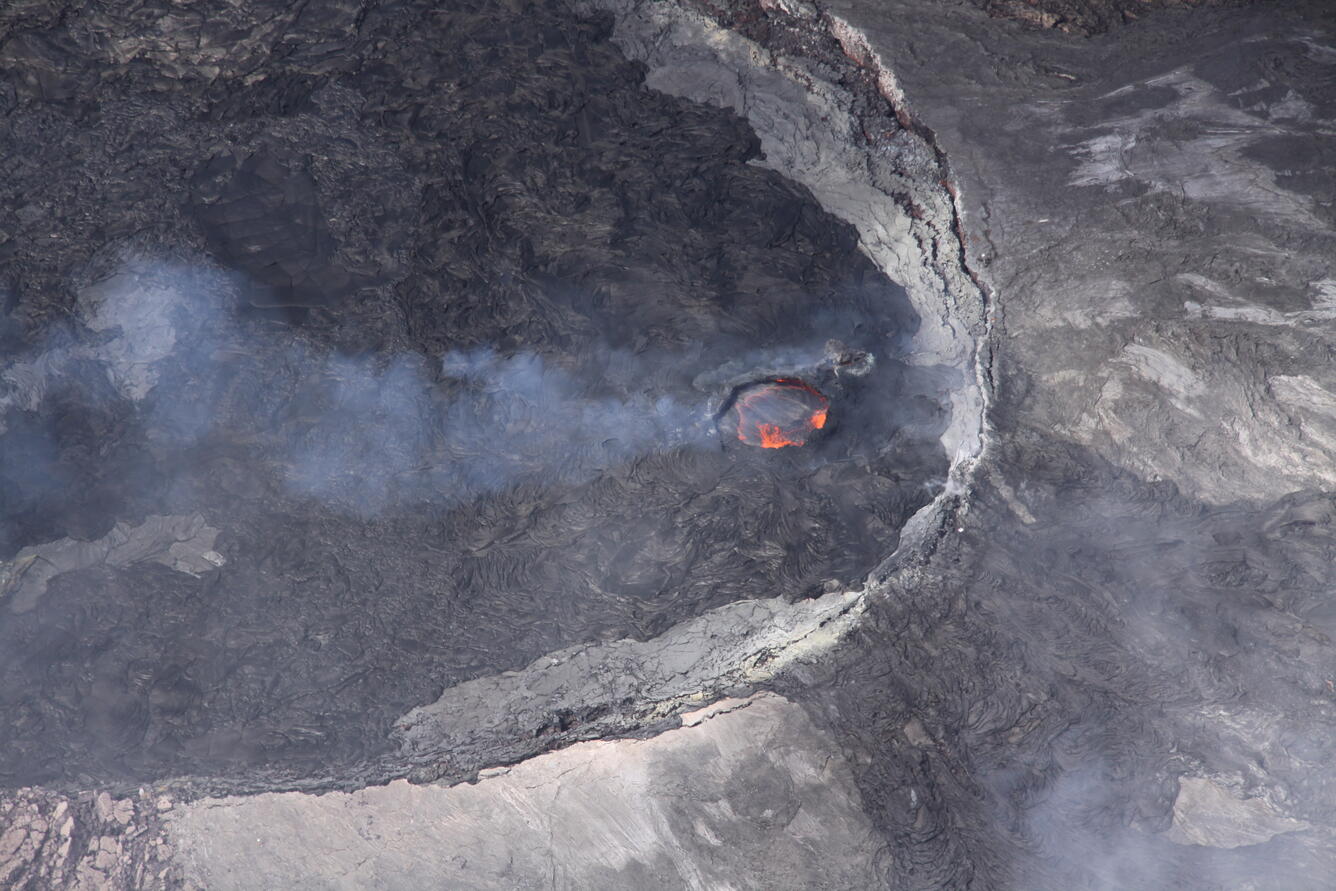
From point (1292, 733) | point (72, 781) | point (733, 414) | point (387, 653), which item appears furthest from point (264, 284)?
point (1292, 733)

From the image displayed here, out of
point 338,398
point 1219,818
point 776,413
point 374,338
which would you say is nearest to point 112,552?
point 338,398

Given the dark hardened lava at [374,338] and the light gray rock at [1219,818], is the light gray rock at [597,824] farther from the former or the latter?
the light gray rock at [1219,818]

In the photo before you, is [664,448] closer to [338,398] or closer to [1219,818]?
[338,398]

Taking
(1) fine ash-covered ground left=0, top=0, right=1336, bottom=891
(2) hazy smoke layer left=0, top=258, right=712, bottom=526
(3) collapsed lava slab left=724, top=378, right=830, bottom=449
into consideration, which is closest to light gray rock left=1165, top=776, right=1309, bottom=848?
(1) fine ash-covered ground left=0, top=0, right=1336, bottom=891

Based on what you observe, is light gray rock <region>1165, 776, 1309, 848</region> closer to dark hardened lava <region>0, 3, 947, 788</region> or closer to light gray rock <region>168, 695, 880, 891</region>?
light gray rock <region>168, 695, 880, 891</region>

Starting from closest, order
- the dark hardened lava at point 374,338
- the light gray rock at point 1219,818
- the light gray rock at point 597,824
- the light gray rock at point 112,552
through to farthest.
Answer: the dark hardened lava at point 374,338
the light gray rock at point 1219,818
the light gray rock at point 112,552
the light gray rock at point 597,824

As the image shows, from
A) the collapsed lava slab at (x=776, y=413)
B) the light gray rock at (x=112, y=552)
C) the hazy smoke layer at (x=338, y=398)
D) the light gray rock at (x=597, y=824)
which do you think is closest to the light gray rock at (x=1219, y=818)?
the light gray rock at (x=597, y=824)

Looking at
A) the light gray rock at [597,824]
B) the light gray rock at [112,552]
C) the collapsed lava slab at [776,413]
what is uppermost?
the collapsed lava slab at [776,413]

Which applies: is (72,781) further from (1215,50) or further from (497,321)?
(1215,50)
